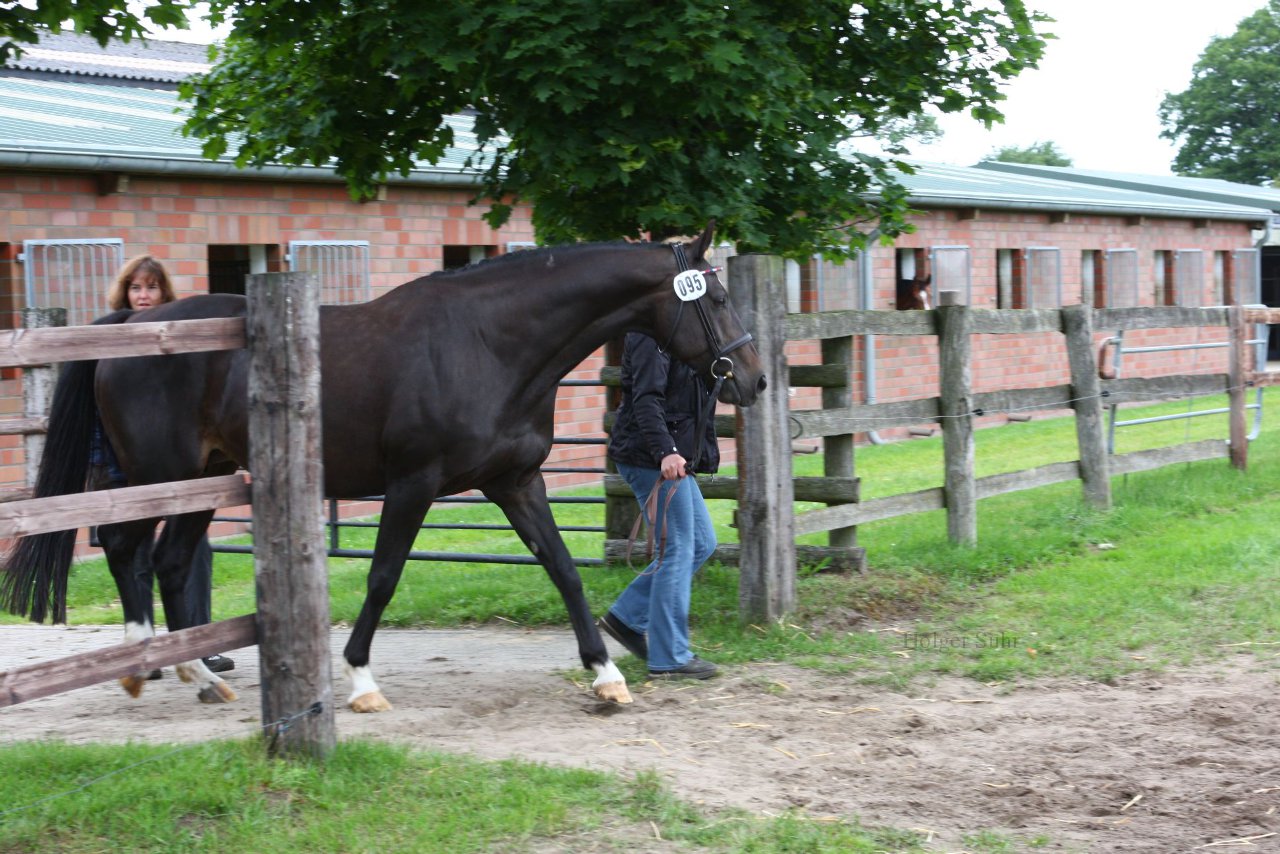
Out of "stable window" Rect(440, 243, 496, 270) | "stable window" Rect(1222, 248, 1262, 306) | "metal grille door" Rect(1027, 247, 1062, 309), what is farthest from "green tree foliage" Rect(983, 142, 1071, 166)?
"stable window" Rect(440, 243, 496, 270)

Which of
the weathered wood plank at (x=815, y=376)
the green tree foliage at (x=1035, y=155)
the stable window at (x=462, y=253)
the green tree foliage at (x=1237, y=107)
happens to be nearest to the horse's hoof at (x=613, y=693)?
the weathered wood plank at (x=815, y=376)

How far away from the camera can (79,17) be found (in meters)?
6.37

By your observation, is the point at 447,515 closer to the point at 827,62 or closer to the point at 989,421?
the point at 827,62

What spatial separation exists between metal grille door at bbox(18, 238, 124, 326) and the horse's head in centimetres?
718

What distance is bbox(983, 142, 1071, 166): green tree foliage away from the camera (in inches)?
3049

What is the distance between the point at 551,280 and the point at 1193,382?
8203 mm

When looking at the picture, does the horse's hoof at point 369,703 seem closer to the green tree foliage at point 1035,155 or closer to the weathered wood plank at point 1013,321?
the weathered wood plank at point 1013,321

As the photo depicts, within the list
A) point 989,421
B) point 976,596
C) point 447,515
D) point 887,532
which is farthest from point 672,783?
point 989,421

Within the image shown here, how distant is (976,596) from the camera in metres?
8.06

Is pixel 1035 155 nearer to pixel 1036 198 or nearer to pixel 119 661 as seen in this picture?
pixel 1036 198

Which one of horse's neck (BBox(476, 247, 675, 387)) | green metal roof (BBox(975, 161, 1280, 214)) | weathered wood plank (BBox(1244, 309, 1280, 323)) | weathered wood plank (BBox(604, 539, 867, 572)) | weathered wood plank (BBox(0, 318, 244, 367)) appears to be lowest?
weathered wood plank (BBox(604, 539, 867, 572))

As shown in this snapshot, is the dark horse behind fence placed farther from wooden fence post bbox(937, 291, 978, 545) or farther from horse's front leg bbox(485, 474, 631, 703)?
wooden fence post bbox(937, 291, 978, 545)

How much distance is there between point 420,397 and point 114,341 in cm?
162

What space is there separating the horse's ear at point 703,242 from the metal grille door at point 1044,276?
18.3 metres
